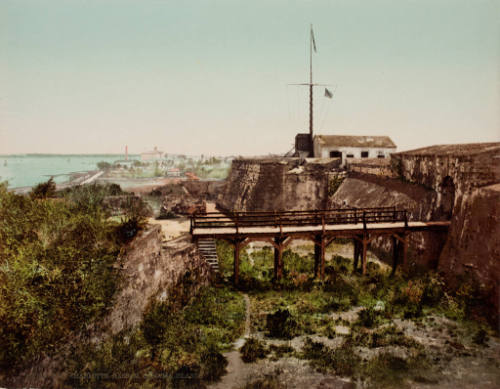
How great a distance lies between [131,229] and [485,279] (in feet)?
42.3

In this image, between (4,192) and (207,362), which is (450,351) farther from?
(4,192)

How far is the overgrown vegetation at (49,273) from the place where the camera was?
804cm

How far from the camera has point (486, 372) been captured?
923 cm

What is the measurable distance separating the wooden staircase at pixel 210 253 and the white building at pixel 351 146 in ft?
65.4

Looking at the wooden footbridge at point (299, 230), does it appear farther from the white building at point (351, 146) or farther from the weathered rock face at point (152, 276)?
the white building at point (351, 146)

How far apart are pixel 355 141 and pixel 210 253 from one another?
24.2 metres

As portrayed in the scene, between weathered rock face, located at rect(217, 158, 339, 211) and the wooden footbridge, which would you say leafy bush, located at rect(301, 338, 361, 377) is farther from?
weathered rock face, located at rect(217, 158, 339, 211)

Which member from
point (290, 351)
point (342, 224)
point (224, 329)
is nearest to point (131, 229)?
point (224, 329)

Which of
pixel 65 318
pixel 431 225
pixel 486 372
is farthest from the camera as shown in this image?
pixel 431 225

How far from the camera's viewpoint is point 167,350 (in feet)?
33.2

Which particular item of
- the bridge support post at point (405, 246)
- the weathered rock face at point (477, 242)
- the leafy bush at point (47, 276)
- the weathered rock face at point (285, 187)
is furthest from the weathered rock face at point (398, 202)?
the leafy bush at point (47, 276)

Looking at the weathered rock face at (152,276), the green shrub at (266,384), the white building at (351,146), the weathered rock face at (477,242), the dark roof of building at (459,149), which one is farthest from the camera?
the white building at (351,146)

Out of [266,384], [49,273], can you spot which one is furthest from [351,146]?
[49,273]

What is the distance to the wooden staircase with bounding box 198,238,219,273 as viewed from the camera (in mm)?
16528
